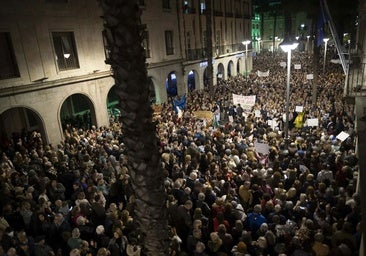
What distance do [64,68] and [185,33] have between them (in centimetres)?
1348

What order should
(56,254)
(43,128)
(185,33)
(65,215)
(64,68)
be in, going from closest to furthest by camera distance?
(56,254) → (65,215) → (43,128) → (64,68) → (185,33)

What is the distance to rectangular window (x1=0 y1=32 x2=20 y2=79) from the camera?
14.1m

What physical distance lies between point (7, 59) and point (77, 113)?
6.70 meters

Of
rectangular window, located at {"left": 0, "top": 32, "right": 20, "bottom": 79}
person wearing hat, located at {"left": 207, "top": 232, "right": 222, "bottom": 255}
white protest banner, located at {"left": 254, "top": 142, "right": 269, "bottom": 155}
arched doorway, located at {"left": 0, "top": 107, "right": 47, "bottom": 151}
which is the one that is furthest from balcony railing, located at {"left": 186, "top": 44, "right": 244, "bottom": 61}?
person wearing hat, located at {"left": 207, "top": 232, "right": 222, "bottom": 255}

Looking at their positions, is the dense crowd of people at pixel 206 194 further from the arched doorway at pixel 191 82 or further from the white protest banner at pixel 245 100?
the arched doorway at pixel 191 82

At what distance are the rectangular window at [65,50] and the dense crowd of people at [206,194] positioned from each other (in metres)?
4.48

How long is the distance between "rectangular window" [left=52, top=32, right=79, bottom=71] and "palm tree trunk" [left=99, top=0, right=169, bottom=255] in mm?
14001

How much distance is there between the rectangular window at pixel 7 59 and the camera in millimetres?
14125

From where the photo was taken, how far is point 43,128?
1545 centimetres

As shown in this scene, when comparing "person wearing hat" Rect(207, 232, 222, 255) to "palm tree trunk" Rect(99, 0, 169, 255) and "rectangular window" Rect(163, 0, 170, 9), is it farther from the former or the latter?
"rectangular window" Rect(163, 0, 170, 9)

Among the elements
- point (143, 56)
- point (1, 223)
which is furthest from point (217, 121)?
point (143, 56)

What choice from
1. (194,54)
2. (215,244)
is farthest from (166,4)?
(215,244)

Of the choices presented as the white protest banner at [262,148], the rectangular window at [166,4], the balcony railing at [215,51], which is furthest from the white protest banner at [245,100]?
the balcony railing at [215,51]

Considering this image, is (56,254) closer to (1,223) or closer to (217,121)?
(1,223)
